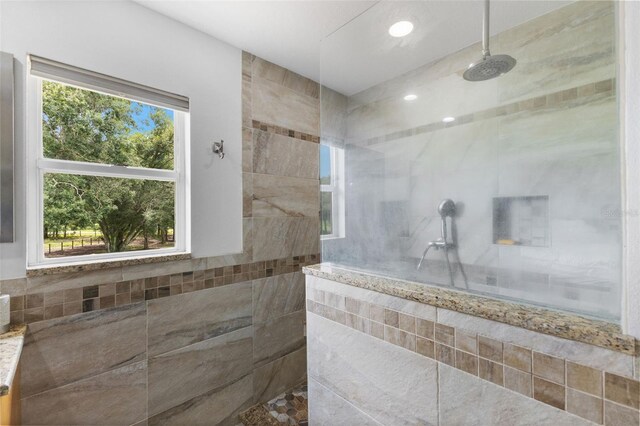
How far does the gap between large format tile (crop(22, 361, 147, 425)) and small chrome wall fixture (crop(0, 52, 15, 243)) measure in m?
0.75

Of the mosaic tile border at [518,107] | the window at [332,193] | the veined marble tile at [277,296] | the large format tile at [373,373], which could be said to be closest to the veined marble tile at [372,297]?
the large format tile at [373,373]

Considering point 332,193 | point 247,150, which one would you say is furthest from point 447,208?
point 247,150

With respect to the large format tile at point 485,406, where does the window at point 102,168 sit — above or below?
above

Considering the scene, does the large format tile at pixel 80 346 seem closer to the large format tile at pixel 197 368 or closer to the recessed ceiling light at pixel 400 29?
the large format tile at pixel 197 368

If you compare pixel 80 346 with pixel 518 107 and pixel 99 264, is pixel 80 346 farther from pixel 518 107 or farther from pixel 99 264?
pixel 518 107

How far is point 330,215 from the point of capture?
155 cm

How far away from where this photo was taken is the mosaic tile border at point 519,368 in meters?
0.58

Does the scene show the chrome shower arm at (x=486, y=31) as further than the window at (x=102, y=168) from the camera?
No

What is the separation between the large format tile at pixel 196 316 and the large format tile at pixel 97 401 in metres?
0.16

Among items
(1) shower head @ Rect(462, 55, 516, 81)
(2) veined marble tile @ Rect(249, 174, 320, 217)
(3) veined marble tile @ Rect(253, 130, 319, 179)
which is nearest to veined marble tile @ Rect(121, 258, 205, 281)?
(2) veined marble tile @ Rect(249, 174, 320, 217)

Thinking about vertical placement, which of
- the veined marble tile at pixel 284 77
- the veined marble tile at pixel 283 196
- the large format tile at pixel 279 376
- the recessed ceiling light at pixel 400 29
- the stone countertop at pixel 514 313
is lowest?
the large format tile at pixel 279 376

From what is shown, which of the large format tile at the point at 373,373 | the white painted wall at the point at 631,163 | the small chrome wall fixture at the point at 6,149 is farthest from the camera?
the small chrome wall fixture at the point at 6,149

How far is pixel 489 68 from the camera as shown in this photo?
1.18 meters

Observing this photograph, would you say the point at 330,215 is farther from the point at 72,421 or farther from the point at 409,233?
the point at 72,421
